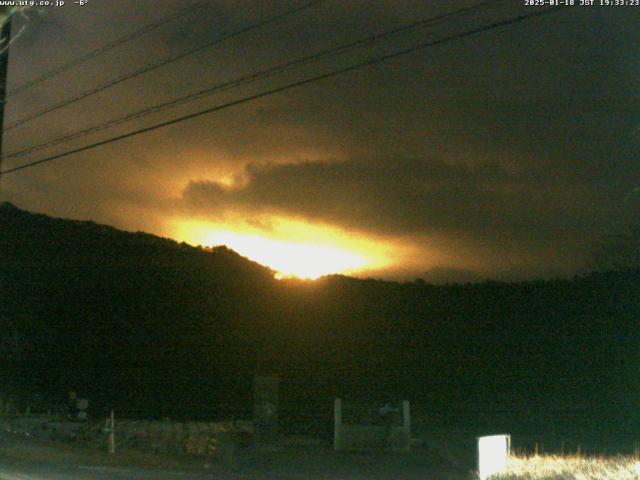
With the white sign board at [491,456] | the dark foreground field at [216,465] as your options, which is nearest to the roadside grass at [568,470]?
the white sign board at [491,456]

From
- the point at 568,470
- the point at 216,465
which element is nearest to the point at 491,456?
the point at 568,470

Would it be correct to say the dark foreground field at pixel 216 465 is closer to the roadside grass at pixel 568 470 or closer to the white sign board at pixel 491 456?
the white sign board at pixel 491 456

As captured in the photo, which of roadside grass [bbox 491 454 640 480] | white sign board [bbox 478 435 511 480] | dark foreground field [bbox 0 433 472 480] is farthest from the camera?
dark foreground field [bbox 0 433 472 480]

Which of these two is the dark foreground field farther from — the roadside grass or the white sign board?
the roadside grass

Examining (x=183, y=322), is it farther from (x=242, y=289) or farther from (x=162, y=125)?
(x=162, y=125)

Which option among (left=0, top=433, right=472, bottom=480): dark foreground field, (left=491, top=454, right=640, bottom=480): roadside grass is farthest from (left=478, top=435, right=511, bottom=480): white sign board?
(left=0, top=433, right=472, bottom=480): dark foreground field
